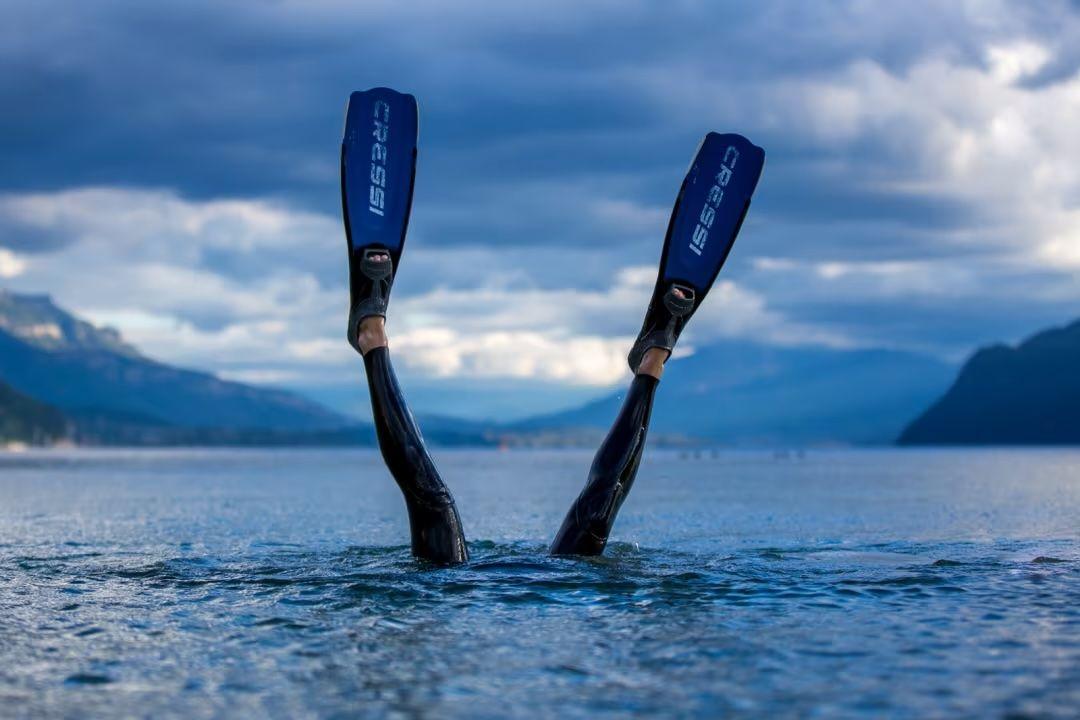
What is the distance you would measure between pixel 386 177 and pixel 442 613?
8.13 meters

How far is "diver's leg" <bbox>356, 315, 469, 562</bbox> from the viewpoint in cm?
2050

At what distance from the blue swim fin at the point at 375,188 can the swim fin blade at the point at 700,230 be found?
5.11m

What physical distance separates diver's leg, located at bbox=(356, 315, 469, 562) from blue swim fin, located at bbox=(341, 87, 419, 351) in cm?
42

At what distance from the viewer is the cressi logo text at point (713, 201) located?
23.7m

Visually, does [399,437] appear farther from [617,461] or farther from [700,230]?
[700,230]

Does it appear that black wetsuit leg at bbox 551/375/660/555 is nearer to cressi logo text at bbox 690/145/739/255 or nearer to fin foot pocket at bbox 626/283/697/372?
fin foot pocket at bbox 626/283/697/372

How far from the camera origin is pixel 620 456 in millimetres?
22234

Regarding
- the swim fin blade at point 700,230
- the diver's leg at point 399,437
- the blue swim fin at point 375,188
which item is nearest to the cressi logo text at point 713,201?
the swim fin blade at point 700,230

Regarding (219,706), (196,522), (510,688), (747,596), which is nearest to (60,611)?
(219,706)

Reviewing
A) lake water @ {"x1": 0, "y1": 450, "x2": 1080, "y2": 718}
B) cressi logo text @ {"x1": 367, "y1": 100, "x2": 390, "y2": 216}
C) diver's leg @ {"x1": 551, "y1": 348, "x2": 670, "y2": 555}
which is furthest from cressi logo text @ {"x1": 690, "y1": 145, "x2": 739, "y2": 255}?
lake water @ {"x1": 0, "y1": 450, "x2": 1080, "y2": 718}

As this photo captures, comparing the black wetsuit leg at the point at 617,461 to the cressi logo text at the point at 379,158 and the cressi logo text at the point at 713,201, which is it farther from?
the cressi logo text at the point at 379,158

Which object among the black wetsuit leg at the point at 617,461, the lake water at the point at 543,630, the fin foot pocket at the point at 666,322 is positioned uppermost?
the fin foot pocket at the point at 666,322

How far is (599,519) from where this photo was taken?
22734mm

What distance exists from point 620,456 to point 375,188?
6508 millimetres
